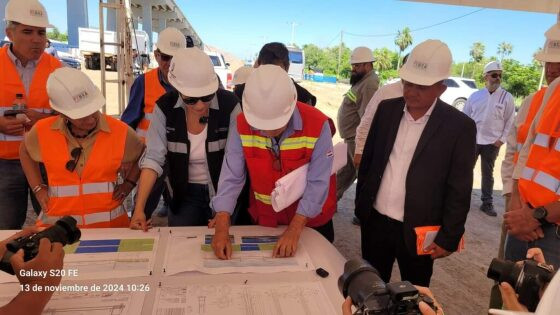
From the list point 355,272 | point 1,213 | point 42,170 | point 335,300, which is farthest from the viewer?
point 1,213

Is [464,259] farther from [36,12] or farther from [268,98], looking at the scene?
[36,12]

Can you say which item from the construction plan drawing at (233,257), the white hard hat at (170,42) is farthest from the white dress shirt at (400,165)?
the white hard hat at (170,42)

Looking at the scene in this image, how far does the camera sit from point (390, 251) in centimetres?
213

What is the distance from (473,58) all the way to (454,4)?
6429cm

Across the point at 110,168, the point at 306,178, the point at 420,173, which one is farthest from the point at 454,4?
the point at 110,168

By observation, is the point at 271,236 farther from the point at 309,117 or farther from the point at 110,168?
A: the point at 110,168

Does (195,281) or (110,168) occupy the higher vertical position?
(110,168)

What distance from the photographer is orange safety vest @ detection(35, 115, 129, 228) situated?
5.96 feet

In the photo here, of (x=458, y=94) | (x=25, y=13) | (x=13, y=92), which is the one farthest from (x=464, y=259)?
(x=458, y=94)

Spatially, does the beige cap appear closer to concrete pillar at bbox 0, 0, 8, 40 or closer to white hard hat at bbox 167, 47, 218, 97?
white hard hat at bbox 167, 47, 218, 97

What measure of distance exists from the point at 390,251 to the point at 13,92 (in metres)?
2.51

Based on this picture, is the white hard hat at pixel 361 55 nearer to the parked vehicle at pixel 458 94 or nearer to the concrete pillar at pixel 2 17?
the concrete pillar at pixel 2 17

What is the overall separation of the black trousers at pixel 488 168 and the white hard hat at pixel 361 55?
80.5 inches

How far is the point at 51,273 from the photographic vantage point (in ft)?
3.57
